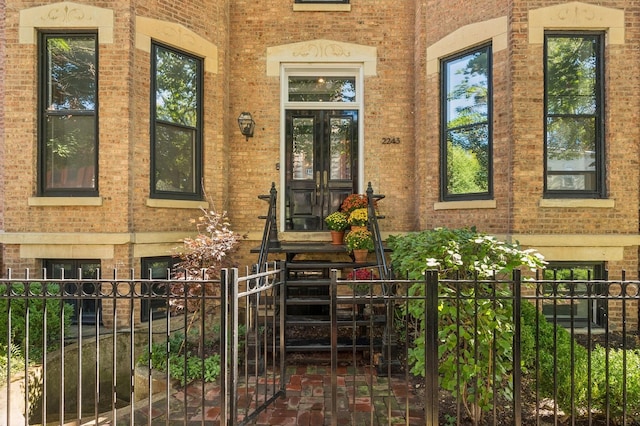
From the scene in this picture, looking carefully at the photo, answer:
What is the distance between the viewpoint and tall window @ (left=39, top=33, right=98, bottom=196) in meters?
6.09

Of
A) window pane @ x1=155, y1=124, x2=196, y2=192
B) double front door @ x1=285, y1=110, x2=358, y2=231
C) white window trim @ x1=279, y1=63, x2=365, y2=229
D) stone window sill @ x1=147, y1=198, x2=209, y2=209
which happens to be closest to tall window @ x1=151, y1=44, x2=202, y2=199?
window pane @ x1=155, y1=124, x2=196, y2=192

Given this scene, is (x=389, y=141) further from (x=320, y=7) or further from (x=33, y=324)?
(x=33, y=324)

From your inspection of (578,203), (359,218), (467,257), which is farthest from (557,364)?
(359,218)

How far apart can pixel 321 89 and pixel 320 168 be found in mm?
1589

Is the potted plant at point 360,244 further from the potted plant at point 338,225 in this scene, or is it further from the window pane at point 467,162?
the window pane at point 467,162

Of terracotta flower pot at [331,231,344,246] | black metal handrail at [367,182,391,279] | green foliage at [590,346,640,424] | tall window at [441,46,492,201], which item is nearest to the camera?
green foliage at [590,346,640,424]

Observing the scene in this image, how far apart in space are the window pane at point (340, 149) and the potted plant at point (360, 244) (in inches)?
74.6

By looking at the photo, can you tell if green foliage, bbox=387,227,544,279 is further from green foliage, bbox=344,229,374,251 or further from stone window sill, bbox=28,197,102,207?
stone window sill, bbox=28,197,102,207

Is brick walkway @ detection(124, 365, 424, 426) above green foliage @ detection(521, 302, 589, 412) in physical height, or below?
below

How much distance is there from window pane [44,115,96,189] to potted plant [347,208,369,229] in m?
4.19

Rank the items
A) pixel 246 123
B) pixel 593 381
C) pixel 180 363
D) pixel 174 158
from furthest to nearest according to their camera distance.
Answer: pixel 246 123, pixel 174 158, pixel 180 363, pixel 593 381

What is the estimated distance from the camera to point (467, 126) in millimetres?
6684

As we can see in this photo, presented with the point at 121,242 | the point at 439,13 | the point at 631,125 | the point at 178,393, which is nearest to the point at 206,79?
the point at 121,242

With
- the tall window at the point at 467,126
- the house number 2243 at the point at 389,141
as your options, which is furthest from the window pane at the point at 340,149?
the tall window at the point at 467,126
